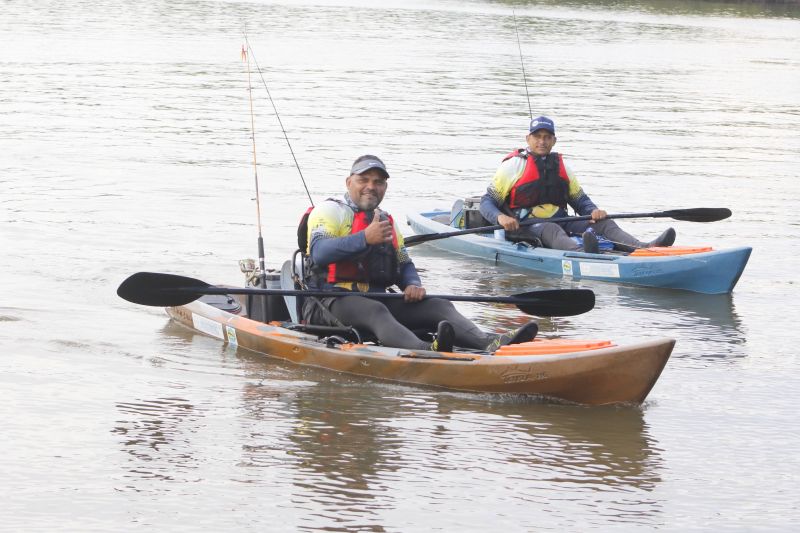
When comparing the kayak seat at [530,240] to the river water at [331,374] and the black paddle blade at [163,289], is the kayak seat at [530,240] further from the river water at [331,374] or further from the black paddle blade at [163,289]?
the black paddle blade at [163,289]

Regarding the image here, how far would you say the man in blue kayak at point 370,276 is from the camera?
8.41 meters

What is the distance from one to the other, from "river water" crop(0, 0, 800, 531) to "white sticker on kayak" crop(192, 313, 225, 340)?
0.25ft

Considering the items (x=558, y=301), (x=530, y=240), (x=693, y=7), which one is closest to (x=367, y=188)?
(x=558, y=301)

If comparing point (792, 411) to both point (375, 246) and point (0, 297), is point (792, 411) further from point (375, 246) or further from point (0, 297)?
point (0, 297)

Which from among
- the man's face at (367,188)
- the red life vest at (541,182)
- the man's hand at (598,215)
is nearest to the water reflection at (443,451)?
the man's face at (367,188)

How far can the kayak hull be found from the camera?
782 cm

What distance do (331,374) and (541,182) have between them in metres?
4.26

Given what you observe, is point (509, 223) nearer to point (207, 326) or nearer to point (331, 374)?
point (207, 326)

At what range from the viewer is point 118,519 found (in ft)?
20.9

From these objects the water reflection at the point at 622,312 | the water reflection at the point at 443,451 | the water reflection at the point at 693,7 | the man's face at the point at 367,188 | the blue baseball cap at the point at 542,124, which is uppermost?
the water reflection at the point at 693,7

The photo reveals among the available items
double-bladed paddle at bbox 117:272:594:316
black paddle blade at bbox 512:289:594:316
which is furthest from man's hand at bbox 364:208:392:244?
black paddle blade at bbox 512:289:594:316

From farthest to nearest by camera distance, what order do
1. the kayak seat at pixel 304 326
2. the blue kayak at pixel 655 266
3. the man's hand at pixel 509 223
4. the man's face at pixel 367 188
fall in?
the man's hand at pixel 509 223
the blue kayak at pixel 655 266
the kayak seat at pixel 304 326
the man's face at pixel 367 188

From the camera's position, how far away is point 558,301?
348 inches

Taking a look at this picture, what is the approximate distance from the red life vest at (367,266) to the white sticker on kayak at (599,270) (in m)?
3.88
